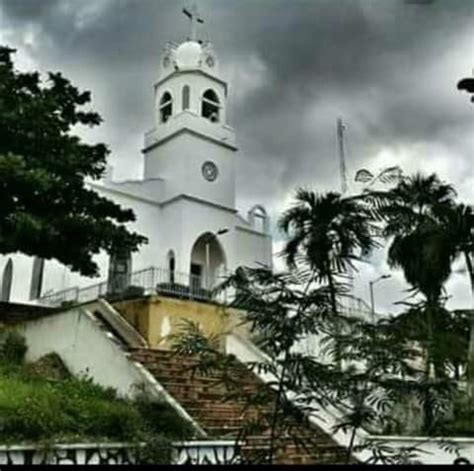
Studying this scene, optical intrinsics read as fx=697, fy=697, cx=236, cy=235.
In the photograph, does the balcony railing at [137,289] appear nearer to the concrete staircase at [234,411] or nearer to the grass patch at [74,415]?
the concrete staircase at [234,411]

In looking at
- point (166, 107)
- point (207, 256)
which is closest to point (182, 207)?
point (207, 256)

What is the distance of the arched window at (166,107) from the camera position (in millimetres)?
8914

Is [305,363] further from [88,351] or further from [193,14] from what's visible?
[88,351]

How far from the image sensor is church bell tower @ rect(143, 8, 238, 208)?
7762 mm

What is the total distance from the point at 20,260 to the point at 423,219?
10.9 ft

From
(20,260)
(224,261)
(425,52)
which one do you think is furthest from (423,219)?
(425,52)

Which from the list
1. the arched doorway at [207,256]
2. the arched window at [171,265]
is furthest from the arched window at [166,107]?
the arched window at [171,265]

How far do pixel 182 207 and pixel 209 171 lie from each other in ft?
2.70

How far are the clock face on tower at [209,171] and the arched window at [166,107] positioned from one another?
1.09 metres

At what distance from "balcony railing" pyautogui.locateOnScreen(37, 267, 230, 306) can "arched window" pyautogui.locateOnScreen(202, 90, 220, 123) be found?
315cm

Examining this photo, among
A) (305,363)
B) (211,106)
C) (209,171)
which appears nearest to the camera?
(305,363)

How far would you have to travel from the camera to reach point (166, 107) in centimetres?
907

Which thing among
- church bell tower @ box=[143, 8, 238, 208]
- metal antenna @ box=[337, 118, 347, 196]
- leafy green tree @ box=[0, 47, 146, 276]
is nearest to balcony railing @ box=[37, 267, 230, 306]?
leafy green tree @ box=[0, 47, 146, 276]

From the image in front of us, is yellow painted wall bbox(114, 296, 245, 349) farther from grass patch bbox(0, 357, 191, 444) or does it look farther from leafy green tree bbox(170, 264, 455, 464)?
leafy green tree bbox(170, 264, 455, 464)
